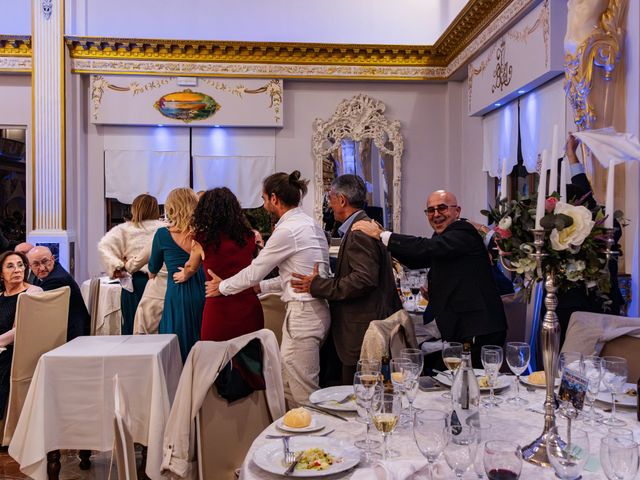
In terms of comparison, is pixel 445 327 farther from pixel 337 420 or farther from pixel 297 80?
pixel 297 80

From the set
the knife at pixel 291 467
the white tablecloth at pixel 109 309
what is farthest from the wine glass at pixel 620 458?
the white tablecloth at pixel 109 309

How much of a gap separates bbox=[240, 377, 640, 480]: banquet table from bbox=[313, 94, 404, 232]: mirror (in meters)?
6.39

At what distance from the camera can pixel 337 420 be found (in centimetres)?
203

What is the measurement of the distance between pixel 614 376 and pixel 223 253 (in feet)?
7.18

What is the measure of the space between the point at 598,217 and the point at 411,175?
23.3 ft

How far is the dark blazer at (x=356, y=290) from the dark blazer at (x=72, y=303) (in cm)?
203

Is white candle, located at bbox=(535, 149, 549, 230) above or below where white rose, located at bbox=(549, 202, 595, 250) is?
above

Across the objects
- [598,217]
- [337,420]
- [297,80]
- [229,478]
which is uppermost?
[297,80]

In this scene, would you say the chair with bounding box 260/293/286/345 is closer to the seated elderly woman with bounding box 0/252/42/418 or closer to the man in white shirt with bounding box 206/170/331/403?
the man in white shirt with bounding box 206/170/331/403

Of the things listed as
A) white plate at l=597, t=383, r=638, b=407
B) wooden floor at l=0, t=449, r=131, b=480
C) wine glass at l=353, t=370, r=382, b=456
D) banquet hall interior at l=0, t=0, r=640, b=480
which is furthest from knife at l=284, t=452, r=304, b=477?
banquet hall interior at l=0, t=0, r=640, b=480

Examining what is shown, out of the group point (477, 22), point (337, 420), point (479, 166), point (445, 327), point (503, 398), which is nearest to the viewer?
point (337, 420)

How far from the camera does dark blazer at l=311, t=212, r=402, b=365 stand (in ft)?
10.0

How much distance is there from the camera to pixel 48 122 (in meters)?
8.04

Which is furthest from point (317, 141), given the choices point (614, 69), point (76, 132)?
point (614, 69)
